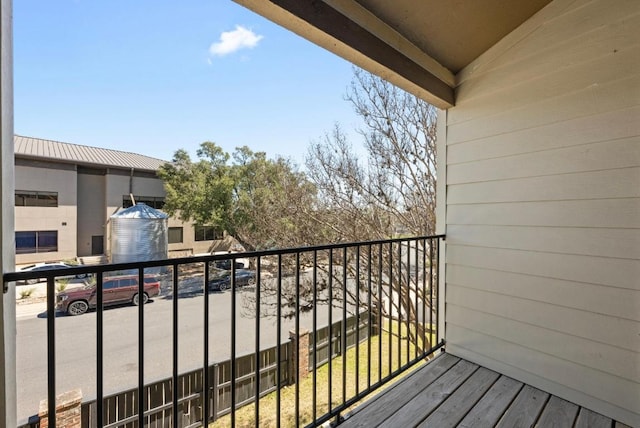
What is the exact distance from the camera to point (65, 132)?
10078mm

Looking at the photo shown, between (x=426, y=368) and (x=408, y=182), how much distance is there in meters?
3.60

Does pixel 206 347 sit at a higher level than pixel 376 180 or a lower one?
lower

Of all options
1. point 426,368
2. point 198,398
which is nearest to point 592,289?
point 426,368

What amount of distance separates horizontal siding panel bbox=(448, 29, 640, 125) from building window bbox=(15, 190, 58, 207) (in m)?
10.3

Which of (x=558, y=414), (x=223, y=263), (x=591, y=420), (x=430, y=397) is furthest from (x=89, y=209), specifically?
(x=591, y=420)

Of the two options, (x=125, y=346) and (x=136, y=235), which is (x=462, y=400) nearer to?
(x=125, y=346)

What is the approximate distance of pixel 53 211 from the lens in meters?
8.94

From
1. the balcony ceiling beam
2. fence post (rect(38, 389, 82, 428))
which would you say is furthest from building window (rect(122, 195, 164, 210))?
the balcony ceiling beam

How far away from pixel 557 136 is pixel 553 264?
689 millimetres

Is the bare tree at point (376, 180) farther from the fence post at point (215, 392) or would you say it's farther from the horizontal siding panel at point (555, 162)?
the horizontal siding panel at point (555, 162)

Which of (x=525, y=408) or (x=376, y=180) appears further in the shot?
(x=376, y=180)

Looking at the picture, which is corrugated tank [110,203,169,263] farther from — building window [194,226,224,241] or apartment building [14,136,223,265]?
building window [194,226,224,241]

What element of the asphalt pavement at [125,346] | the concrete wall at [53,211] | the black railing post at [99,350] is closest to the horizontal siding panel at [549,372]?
the black railing post at [99,350]

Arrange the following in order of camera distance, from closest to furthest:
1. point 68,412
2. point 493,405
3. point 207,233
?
1. point 493,405
2. point 68,412
3. point 207,233
